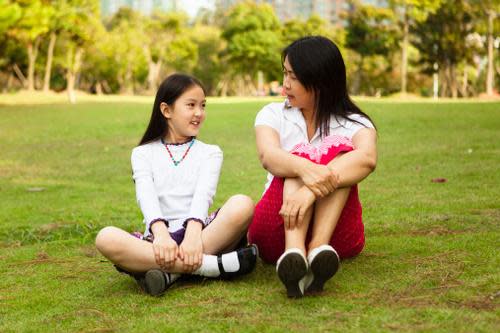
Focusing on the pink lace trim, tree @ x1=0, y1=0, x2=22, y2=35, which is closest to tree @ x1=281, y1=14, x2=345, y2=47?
tree @ x1=0, y1=0, x2=22, y2=35

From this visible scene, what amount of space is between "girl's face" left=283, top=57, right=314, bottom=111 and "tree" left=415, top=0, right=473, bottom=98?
4544 centimetres

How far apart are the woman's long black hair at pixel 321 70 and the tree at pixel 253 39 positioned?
56.7m

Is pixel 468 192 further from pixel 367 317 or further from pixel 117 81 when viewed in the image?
pixel 117 81

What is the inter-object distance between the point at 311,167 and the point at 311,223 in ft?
1.06

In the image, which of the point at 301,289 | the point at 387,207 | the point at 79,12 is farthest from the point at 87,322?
the point at 79,12

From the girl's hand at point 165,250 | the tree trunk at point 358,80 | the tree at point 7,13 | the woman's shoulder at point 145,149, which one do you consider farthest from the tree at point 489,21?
the girl's hand at point 165,250

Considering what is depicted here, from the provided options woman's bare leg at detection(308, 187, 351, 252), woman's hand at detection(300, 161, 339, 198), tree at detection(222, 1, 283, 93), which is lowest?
woman's bare leg at detection(308, 187, 351, 252)

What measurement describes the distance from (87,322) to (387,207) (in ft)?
11.4

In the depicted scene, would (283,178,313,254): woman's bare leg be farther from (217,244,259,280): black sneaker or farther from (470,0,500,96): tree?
(470,0,500,96): tree

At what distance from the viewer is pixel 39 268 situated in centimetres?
447

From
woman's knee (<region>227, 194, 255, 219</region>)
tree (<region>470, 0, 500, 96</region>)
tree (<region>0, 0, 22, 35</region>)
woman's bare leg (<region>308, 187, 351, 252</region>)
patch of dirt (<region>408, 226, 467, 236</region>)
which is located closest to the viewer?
woman's bare leg (<region>308, 187, 351, 252</region>)

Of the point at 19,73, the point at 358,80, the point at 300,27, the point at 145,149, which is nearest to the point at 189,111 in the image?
the point at 145,149

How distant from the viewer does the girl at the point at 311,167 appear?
3.36m

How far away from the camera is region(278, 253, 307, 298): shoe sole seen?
3.19 m
